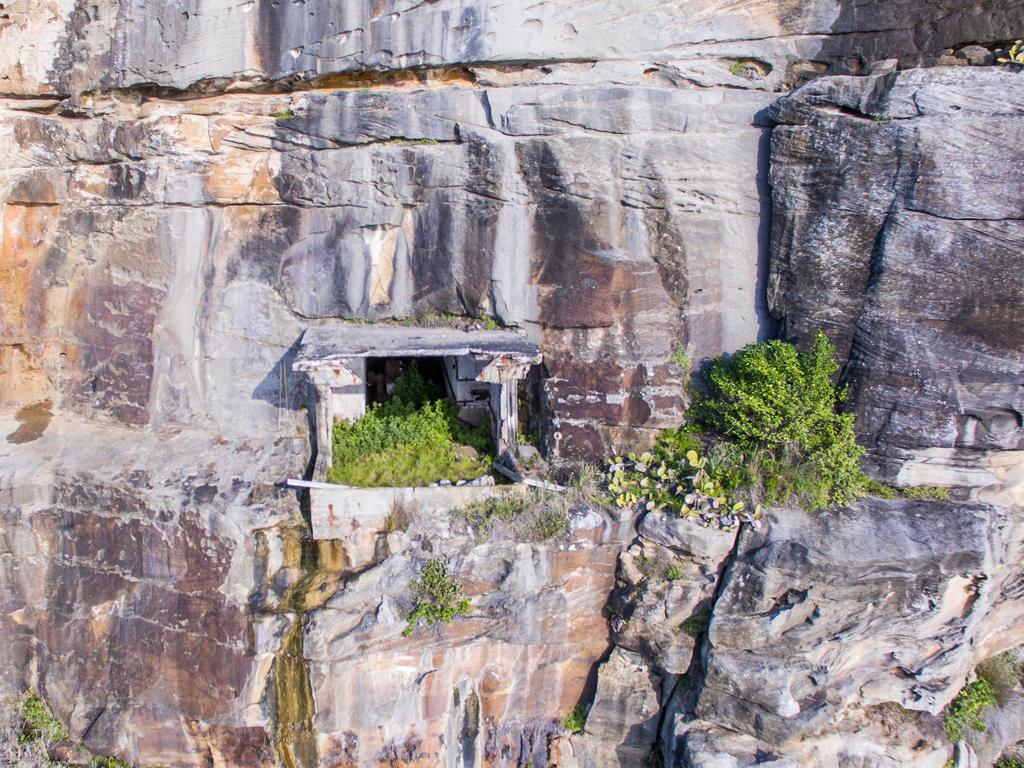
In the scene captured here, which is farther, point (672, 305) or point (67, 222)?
point (67, 222)

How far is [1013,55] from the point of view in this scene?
7.09 m

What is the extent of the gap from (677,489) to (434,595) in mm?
2769

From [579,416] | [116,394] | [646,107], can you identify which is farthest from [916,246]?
[116,394]

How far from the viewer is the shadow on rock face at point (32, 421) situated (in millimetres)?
8898

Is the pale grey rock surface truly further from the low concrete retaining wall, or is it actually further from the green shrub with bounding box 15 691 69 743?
the green shrub with bounding box 15 691 69 743

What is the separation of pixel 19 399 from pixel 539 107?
7.41 m

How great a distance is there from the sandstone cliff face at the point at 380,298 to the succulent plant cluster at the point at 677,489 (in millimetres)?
274

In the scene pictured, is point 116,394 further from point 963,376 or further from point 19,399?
point 963,376

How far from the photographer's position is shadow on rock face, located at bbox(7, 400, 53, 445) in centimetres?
890

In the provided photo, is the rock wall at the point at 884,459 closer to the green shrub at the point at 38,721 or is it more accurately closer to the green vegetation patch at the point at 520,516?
the green vegetation patch at the point at 520,516

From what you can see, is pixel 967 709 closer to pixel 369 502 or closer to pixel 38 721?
pixel 369 502

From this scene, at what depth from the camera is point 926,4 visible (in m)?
7.33

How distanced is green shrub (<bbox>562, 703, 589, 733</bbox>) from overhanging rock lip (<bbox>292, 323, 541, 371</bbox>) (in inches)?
158

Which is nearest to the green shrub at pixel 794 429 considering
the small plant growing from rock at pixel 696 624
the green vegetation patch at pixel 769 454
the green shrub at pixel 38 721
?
the green vegetation patch at pixel 769 454
